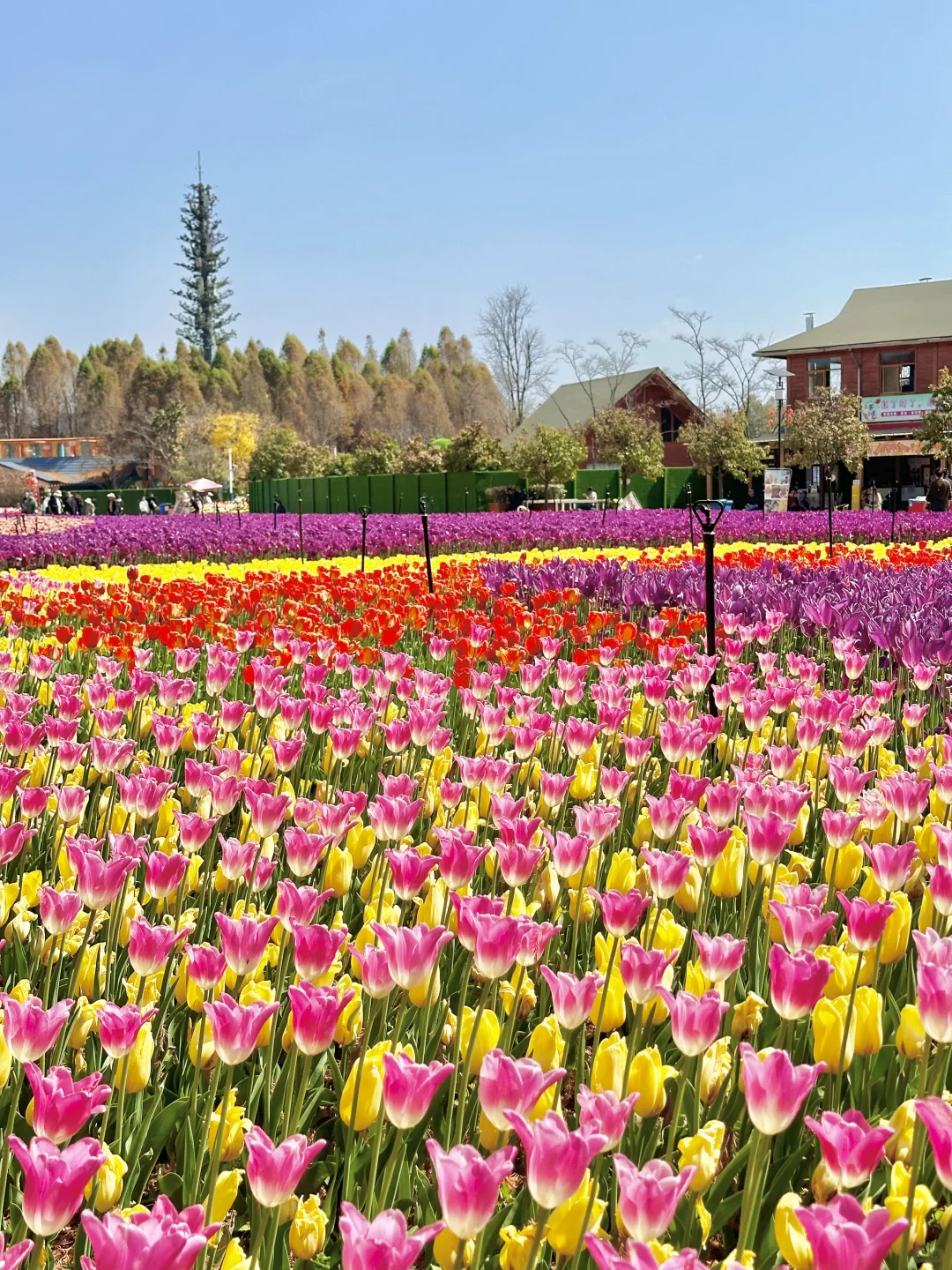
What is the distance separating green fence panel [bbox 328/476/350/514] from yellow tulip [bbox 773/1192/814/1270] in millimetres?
47802

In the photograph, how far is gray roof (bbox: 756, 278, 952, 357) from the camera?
4662 centimetres

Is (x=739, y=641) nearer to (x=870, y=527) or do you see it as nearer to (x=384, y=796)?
(x=384, y=796)

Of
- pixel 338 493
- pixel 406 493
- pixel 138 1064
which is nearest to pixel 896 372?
pixel 406 493

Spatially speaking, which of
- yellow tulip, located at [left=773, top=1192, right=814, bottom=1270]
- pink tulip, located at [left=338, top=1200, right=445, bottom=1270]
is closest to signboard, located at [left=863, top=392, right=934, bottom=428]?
yellow tulip, located at [left=773, top=1192, right=814, bottom=1270]

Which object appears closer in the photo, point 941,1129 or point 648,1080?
point 941,1129

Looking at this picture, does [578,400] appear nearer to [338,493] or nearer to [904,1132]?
[338,493]

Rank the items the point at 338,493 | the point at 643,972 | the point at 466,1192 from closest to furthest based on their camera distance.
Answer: the point at 466,1192 < the point at 643,972 < the point at 338,493

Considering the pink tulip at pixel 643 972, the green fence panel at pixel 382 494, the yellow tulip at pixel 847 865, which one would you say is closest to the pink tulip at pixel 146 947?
the pink tulip at pixel 643 972

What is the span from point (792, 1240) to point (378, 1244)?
1.54ft

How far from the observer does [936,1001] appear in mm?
1561

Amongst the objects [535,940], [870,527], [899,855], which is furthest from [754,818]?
[870,527]

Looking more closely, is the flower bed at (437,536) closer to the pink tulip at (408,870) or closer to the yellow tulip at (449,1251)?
the pink tulip at (408,870)

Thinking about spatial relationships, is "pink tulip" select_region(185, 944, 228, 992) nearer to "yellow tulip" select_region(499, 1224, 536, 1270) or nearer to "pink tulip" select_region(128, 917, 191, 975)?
"pink tulip" select_region(128, 917, 191, 975)

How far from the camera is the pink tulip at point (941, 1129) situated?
1.23 metres
